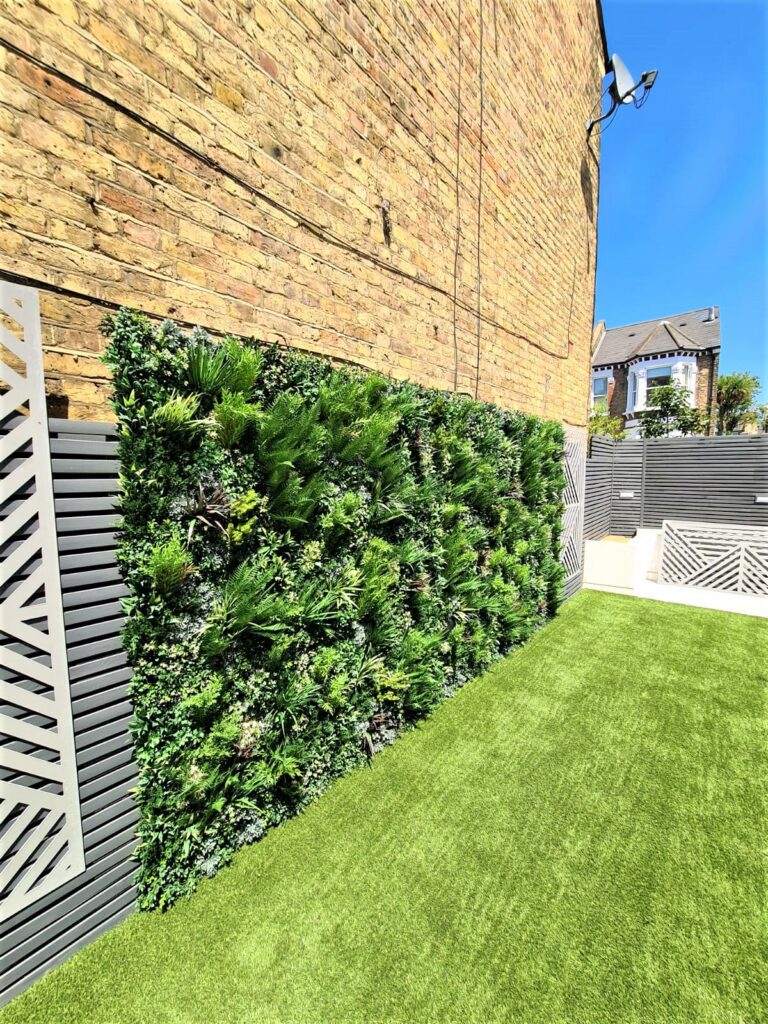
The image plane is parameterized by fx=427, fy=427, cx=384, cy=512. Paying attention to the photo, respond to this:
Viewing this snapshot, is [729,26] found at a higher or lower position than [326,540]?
higher

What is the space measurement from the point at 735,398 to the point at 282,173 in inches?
1017

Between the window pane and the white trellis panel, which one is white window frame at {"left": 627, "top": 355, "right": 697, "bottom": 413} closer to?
the window pane

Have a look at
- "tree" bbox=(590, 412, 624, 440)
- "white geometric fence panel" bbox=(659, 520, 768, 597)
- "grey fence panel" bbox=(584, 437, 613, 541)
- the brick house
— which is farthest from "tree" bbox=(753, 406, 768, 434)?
"white geometric fence panel" bbox=(659, 520, 768, 597)

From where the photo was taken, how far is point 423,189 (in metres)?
3.45

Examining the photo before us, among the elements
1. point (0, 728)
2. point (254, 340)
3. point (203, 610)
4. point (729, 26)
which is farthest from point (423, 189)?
point (729, 26)

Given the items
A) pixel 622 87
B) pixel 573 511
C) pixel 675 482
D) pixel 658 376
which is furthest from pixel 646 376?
pixel 573 511

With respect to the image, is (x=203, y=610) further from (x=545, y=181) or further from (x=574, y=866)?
(x=545, y=181)

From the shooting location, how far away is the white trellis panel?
6.49 metres

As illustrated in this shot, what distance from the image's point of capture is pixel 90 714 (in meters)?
1.74

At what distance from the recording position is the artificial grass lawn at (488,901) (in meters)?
1.61

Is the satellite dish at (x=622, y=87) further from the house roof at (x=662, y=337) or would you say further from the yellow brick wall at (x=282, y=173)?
the house roof at (x=662, y=337)

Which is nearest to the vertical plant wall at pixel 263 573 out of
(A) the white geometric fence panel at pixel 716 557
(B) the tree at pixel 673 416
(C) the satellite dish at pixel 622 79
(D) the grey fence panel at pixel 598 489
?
(D) the grey fence panel at pixel 598 489

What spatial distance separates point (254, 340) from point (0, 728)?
193 cm

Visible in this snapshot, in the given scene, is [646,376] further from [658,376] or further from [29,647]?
[29,647]
